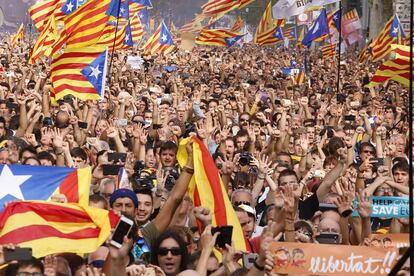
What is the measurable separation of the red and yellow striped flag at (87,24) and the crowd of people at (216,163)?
0.89 m

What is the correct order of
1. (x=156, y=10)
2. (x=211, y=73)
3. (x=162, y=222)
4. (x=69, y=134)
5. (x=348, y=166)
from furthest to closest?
(x=156, y=10) → (x=211, y=73) → (x=69, y=134) → (x=348, y=166) → (x=162, y=222)

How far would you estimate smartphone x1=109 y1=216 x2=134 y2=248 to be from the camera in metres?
6.42

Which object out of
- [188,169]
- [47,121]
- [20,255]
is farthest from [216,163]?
[20,255]

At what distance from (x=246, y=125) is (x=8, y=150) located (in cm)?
507

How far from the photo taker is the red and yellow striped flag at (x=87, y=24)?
17.1 metres

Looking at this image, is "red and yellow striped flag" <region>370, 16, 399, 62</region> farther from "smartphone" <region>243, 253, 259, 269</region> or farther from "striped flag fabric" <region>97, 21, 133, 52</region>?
"smartphone" <region>243, 253, 259, 269</region>

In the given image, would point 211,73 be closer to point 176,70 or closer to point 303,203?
point 176,70

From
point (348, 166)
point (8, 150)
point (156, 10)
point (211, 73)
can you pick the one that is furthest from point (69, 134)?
point (156, 10)

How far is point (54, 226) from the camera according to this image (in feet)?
25.2

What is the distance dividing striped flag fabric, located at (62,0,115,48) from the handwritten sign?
922 centimetres

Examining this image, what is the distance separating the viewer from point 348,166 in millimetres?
12039

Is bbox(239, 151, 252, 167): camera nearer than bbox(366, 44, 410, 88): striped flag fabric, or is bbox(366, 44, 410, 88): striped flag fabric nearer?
bbox(239, 151, 252, 167): camera

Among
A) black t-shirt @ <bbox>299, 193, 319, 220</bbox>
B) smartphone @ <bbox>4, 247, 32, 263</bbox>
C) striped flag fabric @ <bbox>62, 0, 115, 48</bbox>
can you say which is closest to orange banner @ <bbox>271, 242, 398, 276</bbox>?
smartphone @ <bbox>4, 247, 32, 263</bbox>

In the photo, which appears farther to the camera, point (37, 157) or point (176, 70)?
point (176, 70)
